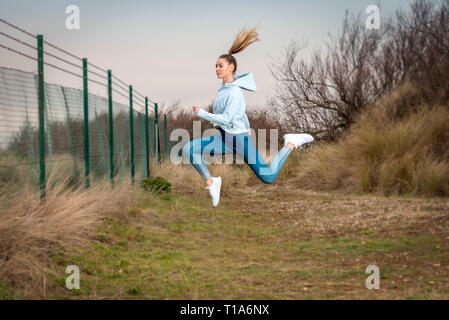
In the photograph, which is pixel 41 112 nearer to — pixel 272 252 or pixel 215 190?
pixel 215 190

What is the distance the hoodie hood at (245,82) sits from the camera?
449 centimetres

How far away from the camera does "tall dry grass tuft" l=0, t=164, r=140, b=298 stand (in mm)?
4441

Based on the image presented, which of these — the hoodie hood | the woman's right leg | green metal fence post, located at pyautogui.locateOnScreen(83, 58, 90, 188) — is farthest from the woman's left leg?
green metal fence post, located at pyautogui.locateOnScreen(83, 58, 90, 188)

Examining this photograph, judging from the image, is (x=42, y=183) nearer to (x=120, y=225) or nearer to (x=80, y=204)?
(x=80, y=204)

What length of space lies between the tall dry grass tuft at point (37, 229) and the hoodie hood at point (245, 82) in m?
2.31

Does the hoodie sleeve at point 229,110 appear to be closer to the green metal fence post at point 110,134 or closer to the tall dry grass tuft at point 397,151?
the green metal fence post at point 110,134

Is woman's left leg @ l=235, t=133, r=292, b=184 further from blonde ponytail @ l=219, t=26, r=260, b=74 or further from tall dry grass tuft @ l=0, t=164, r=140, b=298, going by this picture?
tall dry grass tuft @ l=0, t=164, r=140, b=298

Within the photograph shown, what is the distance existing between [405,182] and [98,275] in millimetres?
7572

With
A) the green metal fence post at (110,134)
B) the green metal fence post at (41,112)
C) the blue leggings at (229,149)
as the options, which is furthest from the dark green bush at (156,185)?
the blue leggings at (229,149)

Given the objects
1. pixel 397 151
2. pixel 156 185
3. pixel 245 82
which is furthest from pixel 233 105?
pixel 397 151

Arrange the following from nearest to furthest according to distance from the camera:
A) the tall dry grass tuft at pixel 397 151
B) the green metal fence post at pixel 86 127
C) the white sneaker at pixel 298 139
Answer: the white sneaker at pixel 298 139 → the green metal fence post at pixel 86 127 → the tall dry grass tuft at pixel 397 151

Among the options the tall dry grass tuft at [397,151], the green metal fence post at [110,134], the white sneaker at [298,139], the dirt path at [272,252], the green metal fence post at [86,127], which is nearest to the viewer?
the dirt path at [272,252]

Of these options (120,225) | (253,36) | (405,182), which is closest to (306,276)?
(253,36)

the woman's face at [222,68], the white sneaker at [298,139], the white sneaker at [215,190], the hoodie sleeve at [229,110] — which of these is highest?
the woman's face at [222,68]
